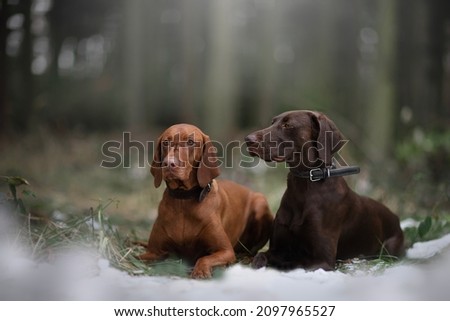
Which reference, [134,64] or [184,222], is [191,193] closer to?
[184,222]

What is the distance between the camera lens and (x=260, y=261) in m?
3.44

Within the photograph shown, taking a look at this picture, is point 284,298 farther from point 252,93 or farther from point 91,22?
point 91,22

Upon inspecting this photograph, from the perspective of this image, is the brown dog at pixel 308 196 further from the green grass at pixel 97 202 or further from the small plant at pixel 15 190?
the small plant at pixel 15 190

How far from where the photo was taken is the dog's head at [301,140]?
3.21 meters

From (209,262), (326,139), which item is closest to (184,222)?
(209,262)

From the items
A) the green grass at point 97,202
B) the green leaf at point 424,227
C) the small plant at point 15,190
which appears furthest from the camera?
the green leaf at point 424,227

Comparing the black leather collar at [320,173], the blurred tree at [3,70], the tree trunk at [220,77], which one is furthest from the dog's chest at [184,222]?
the tree trunk at [220,77]

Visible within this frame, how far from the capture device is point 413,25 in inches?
273

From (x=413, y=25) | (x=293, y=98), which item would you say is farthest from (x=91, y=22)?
(x=413, y=25)

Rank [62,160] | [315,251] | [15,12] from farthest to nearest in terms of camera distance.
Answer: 1. [62,160]
2. [15,12]
3. [315,251]

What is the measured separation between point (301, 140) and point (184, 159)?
649mm

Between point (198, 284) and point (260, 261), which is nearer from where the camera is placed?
point (198, 284)

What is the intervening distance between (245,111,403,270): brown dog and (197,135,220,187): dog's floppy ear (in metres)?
0.23
